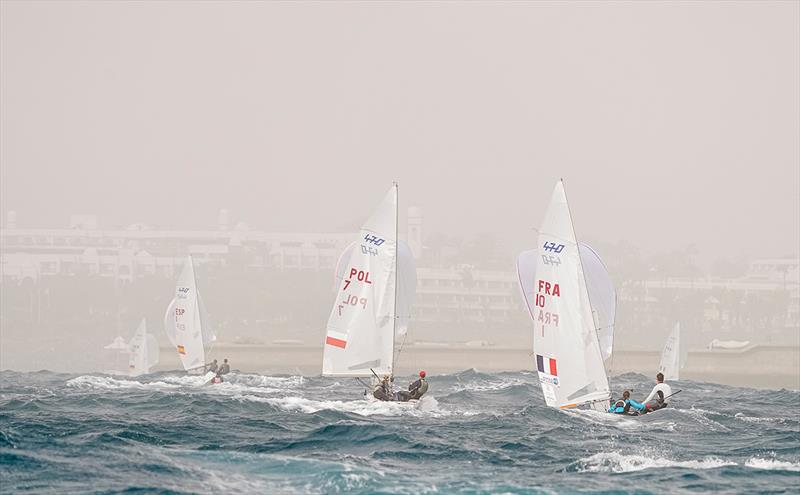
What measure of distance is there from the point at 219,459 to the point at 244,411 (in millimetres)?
9463

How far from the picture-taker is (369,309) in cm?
3419

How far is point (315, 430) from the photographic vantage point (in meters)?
27.2

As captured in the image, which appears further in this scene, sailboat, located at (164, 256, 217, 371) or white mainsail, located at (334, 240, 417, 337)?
sailboat, located at (164, 256, 217, 371)

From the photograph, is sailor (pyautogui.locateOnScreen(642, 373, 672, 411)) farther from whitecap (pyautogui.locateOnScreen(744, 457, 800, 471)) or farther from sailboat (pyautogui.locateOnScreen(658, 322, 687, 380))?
sailboat (pyautogui.locateOnScreen(658, 322, 687, 380))

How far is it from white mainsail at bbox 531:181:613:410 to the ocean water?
0.89 metres

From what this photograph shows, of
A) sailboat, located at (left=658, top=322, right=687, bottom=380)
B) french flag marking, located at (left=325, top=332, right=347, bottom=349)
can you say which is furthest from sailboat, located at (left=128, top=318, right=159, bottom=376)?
french flag marking, located at (left=325, top=332, right=347, bottom=349)

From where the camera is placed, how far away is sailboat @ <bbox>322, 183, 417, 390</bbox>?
112 ft

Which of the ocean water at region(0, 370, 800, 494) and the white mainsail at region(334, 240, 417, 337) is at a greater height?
the white mainsail at region(334, 240, 417, 337)

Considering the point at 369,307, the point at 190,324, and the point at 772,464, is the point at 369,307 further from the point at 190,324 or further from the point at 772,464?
the point at 190,324

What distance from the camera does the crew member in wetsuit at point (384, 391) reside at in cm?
3297

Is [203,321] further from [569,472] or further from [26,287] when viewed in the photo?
[26,287]

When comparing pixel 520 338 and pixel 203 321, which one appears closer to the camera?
pixel 203 321

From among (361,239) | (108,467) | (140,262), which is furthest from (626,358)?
(140,262)

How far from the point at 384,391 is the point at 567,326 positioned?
20.8ft
